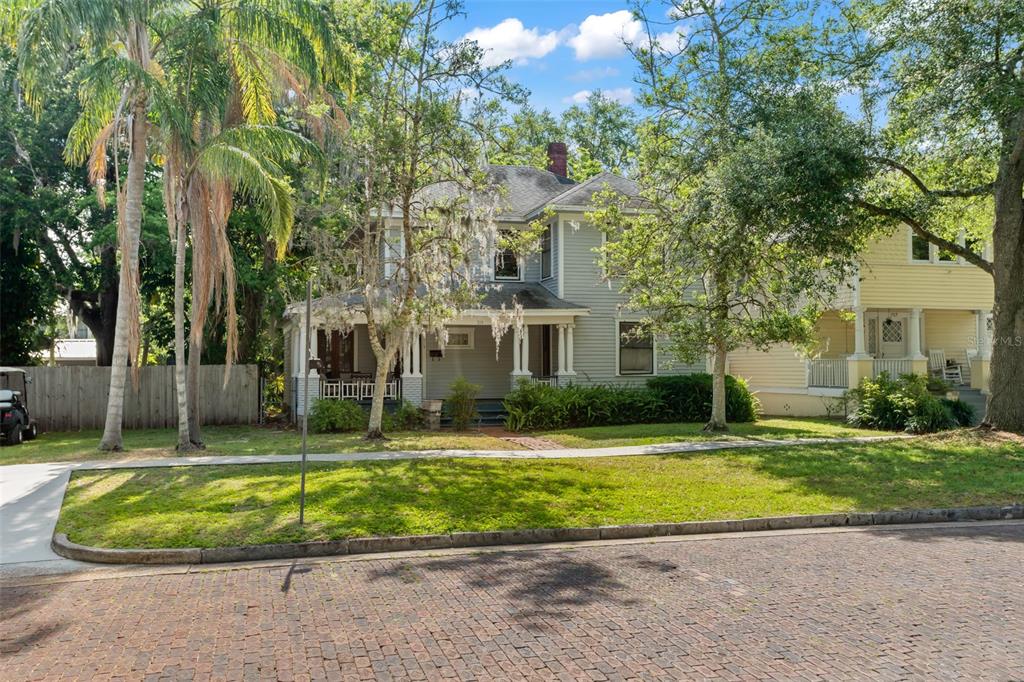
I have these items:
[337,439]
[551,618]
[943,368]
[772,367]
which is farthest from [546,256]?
[551,618]

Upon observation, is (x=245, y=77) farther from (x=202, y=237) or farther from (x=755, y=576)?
(x=755, y=576)

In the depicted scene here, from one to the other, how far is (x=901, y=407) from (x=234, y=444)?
16.0 meters

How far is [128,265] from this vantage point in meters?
14.9

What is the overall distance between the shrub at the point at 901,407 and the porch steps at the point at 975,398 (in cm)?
259

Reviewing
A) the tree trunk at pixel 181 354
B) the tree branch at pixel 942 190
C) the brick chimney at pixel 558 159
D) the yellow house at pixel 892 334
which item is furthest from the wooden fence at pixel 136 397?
the tree branch at pixel 942 190

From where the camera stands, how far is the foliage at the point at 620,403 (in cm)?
2009

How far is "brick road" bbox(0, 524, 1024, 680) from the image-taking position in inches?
190

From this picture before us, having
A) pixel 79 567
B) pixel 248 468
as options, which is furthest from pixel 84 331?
pixel 79 567

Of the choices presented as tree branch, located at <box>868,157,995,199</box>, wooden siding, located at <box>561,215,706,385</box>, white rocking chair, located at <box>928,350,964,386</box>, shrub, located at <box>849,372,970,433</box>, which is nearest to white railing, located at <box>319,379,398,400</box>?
wooden siding, located at <box>561,215,706,385</box>

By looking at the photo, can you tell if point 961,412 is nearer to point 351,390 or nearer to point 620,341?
point 620,341

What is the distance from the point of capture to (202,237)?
608 inches

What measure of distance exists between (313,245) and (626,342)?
11.4 metres

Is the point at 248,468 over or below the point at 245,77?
below

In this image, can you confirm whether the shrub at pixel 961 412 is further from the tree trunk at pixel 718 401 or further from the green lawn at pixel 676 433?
the tree trunk at pixel 718 401
